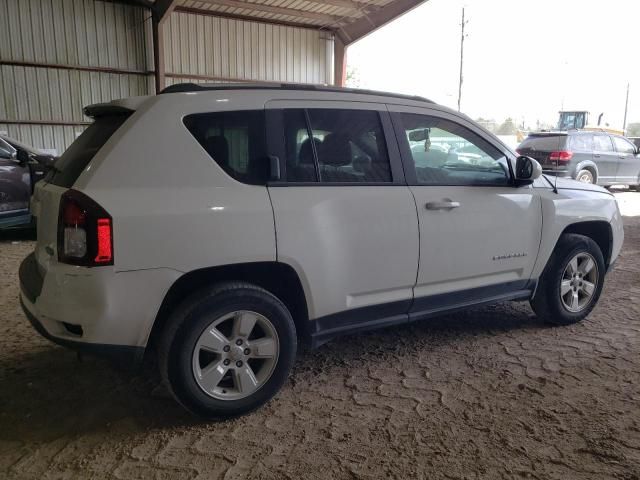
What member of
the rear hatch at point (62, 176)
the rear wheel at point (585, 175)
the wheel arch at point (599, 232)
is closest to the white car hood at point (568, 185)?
the wheel arch at point (599, 232)

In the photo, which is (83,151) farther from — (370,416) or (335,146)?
(370,416)

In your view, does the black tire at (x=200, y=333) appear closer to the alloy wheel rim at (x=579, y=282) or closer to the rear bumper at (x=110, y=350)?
the rear bumper at (x=110, y=350)

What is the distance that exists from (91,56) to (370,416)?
550 inches

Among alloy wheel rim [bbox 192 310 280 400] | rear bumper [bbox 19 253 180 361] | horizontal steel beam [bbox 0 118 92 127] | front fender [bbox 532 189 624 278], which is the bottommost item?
alloy wheel rim [bbox 192 310 280 400]

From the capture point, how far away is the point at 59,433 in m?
2.74

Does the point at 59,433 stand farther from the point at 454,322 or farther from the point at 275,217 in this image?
the point at 454,322

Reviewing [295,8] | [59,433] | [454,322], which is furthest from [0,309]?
[295,8]

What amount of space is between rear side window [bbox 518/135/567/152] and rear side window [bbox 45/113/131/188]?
36.5ft

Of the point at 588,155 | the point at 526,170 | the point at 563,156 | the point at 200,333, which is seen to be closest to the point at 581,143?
the point at 588,155

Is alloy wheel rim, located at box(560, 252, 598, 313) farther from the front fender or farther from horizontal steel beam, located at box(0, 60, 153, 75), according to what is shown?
horizontal steel beam, located at box(0, 60, 153, 75)

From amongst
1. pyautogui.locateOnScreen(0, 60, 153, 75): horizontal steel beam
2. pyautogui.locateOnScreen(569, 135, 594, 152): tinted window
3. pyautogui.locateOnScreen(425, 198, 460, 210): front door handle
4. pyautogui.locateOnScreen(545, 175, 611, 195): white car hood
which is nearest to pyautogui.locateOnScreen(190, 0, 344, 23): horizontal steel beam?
pyautogui.locateOnScreen(0, 60, 153, 75): horizontal steel beam

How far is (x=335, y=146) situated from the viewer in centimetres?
317

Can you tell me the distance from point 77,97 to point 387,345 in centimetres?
1299

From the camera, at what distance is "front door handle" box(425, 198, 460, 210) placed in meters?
3.37
